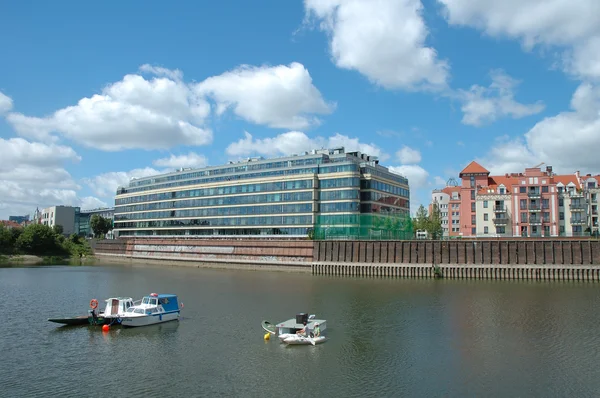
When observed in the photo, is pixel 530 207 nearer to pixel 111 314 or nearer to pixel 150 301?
pixel 150 301

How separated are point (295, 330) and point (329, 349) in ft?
14.6

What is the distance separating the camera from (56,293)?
76.4 m

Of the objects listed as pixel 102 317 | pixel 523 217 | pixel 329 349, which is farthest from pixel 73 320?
pixel 523 217

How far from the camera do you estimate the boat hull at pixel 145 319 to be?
172ft

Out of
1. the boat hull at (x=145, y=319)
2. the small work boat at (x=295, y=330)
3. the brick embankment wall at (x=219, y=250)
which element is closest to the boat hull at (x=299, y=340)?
the small work boat at (x=295, y=330)

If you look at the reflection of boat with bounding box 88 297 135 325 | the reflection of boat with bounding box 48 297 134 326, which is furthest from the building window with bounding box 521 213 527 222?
the reflection of boat with bounding box 48 297 134 326

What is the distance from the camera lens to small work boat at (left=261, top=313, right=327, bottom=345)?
44.5 meters

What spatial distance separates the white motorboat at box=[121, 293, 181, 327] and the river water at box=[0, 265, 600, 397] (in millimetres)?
1101

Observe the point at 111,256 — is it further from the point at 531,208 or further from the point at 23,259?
the point at 531,208

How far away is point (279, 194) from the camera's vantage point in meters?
148

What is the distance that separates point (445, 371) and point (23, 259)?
524ft

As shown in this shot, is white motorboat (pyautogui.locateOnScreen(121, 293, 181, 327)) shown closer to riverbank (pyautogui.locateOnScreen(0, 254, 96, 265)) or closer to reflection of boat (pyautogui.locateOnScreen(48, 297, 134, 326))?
reflection of boat (pyautogui.locateOnScreen(48, 297, 134, 326))

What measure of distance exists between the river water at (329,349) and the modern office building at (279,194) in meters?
65.1

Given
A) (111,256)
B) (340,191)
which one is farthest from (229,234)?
(111,256)
